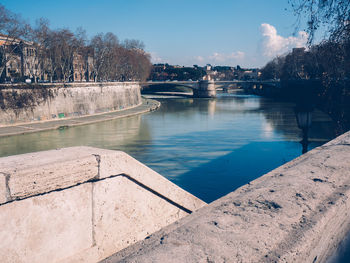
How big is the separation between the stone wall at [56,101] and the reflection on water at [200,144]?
3592mm

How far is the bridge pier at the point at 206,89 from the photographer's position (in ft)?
175

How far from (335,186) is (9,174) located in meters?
1.83

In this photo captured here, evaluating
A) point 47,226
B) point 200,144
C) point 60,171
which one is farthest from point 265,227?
point 200,144

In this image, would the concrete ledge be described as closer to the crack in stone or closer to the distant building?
the crack in stone

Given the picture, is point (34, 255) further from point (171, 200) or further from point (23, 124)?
point (23, 124)

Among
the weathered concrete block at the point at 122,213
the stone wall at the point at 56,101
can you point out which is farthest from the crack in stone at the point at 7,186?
the stone wall at the point at 56,101

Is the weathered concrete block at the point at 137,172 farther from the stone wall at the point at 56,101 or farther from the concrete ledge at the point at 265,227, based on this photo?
the stone wall at the point at 56,101

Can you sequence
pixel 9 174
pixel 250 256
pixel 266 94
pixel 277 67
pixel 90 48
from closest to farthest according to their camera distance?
pixel 250 256
pixel 9 174
pixel 90 48
pixel 266 94
pixel 277 67

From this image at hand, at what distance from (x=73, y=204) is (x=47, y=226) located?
0.73 feet

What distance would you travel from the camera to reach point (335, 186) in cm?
159

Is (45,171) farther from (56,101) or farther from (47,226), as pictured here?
(56,101)

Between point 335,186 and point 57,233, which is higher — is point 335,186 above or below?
above

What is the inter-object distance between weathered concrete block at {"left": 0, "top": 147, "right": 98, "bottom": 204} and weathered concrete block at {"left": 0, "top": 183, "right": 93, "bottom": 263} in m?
0.08

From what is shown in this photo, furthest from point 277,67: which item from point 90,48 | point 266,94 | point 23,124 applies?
point 23,124
